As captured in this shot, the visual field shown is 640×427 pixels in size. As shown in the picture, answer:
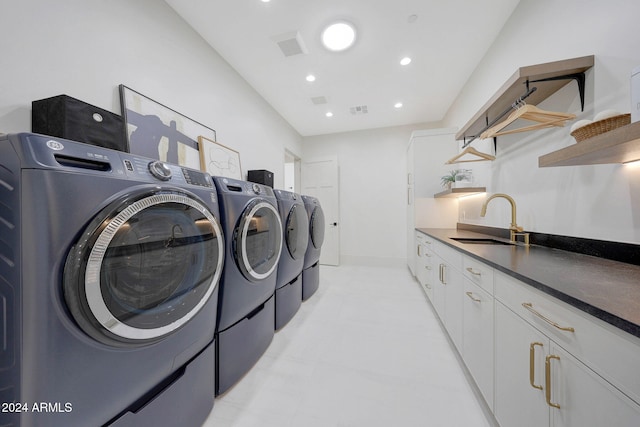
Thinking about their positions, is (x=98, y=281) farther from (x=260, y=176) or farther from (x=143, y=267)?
(x=260, y=176)

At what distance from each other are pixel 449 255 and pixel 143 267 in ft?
6.12

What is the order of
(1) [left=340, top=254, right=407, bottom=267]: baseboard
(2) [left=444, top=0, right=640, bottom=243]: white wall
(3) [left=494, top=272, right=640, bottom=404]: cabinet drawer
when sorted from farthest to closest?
(1) [left=340, top=254, right=407, bottom=267]: baseboard → (2) [left=444, top=0, right=640, bottom=243]: white wall → (3) [left=494, top=272, right=640, bottom=404]: cabinet drawer

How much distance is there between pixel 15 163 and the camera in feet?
1.73

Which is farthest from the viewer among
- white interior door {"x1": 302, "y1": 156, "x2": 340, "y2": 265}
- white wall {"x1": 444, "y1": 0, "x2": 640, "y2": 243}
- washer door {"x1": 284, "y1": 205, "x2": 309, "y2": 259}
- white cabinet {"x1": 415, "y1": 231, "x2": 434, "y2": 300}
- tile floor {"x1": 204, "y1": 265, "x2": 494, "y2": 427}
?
white interior door {"x1": 302, "y1": 156, "x2": 340, "y2": 265}

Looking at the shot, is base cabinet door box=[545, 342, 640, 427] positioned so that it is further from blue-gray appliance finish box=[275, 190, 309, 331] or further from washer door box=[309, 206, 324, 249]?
washer door box=[309, 206, 324, 249]

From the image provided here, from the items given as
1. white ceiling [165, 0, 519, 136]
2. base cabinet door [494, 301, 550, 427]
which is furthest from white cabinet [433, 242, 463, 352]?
white ceiling [165, 0, 519, 136]

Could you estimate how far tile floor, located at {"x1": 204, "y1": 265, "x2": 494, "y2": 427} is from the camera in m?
1.09

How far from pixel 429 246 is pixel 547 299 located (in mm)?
1647

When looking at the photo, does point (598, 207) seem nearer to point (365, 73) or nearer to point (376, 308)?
point (376, 308)

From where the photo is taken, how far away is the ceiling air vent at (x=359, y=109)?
3.38 meters

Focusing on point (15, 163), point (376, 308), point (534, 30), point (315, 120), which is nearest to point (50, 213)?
point (15, 163)

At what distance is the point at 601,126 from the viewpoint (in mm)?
884

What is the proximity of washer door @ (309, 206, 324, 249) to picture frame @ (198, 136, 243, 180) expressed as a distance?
3.25ft

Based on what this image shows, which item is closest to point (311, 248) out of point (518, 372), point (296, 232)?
point (296, 232)
